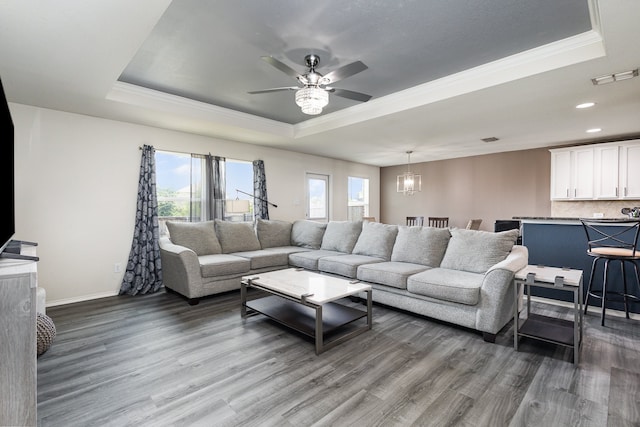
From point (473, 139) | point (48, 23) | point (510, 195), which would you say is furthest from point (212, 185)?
point (510, 195)

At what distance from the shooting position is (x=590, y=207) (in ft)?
18.4

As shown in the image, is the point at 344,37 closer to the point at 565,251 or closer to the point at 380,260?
the point at 380,260

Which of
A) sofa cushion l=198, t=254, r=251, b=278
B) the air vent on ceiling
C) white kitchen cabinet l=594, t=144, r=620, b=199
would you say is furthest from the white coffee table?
white kitchen cabinet l=594, t=144, r=620, b=199

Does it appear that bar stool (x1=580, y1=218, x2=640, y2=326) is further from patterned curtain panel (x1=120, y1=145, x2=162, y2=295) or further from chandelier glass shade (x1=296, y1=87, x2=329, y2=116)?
patterned curtain panel (x1=120, y1=145, x2=162, y2=295)

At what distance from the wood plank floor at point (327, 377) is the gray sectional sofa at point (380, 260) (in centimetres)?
33

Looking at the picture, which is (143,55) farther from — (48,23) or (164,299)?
(164,299)

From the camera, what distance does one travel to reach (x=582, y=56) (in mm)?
2506

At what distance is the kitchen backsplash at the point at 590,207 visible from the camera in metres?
5.30

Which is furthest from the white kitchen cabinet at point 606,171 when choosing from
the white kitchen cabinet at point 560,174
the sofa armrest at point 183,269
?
the sofa armrest at point 183,269

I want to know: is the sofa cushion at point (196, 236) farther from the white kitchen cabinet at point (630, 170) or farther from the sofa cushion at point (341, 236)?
the white kitchen cabinet at point (630, 170)

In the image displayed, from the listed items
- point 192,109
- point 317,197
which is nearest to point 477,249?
point 192,109

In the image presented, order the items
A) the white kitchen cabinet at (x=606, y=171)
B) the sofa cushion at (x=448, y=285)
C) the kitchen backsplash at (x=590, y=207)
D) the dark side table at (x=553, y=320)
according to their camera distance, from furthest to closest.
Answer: the kitchen backsplash at (x=590, y=207)
the white kitchen cabinet at (x=606, y=171)
the sofa cushion at (x=448, y=285)
the dark side table at (x=553, y=320)

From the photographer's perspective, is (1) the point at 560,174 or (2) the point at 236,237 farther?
(1) the point at 560,174

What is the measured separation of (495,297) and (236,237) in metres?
3.61
